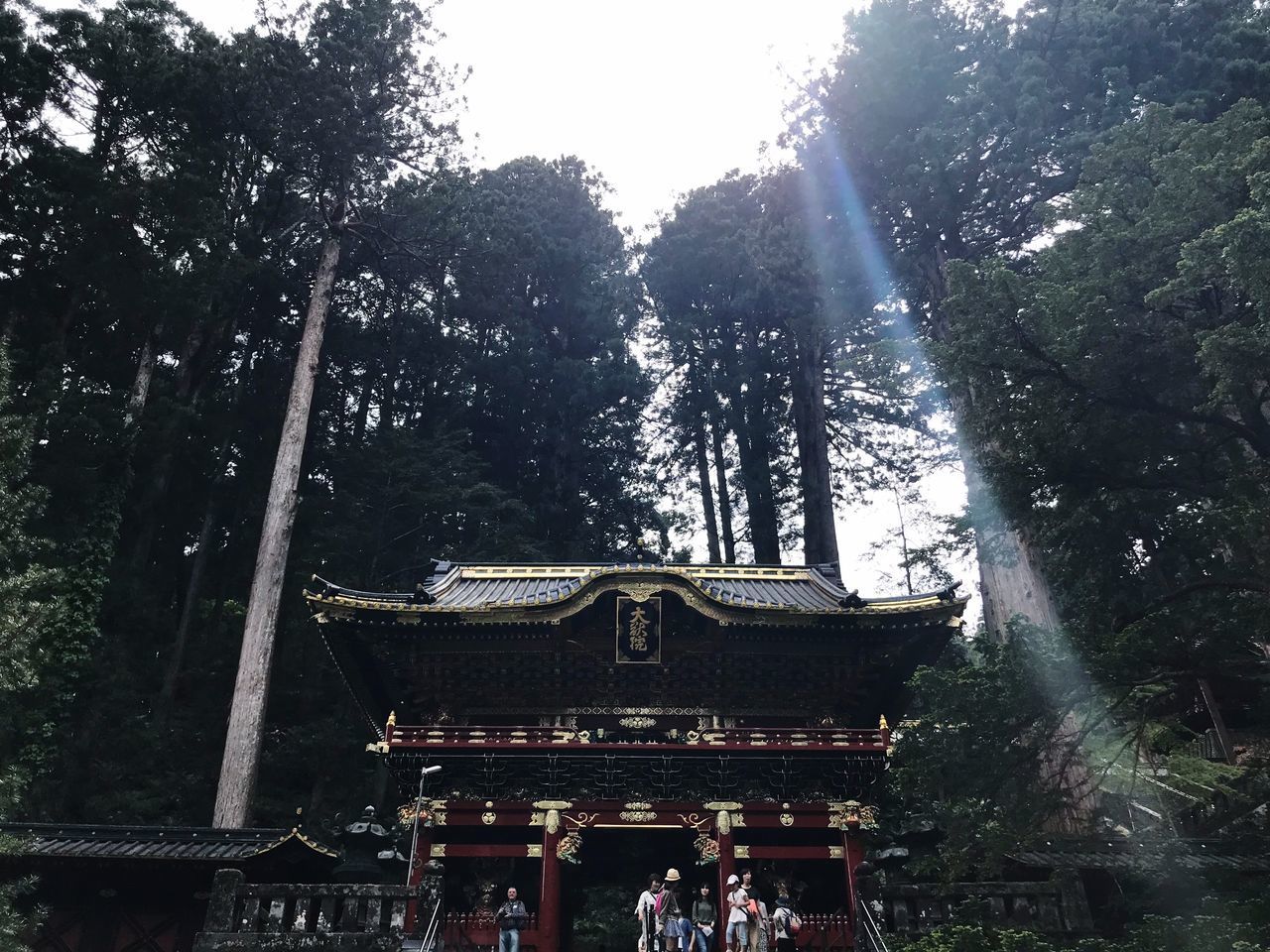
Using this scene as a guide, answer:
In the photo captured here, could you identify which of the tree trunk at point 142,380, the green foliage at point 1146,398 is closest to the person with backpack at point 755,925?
the green foliage at point 1146,398

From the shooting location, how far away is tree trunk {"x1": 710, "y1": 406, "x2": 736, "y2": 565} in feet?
95.4

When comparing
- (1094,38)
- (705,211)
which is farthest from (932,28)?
(705,211)

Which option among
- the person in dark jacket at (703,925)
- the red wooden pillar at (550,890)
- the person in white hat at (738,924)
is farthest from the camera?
the red wooden pillar at (550,890)

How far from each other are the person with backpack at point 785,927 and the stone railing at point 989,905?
2.78 ft

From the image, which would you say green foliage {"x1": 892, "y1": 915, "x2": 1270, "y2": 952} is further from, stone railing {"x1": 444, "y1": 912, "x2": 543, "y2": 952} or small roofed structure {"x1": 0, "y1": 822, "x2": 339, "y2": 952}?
small roofed structure {"x1": 0, "y1": 822, "x2": 339, "y2": 952}

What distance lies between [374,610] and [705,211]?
19.8 m

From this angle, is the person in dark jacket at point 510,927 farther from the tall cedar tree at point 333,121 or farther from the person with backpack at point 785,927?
the tall cedar tree at point 333,121

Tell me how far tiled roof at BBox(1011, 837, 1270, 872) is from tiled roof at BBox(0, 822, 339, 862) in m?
9.84

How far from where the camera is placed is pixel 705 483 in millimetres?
30266

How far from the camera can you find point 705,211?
28422mm

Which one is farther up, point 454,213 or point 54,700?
point 454,213

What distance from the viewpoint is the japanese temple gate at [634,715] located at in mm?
12461

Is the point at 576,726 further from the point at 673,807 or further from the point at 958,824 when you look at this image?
the point at 958,824

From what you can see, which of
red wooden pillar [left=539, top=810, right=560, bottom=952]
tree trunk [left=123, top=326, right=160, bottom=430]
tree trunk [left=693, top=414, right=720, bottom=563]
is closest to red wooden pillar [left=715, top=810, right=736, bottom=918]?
red wooden pillar [left=539, top=810, right=560, bottom=952]
